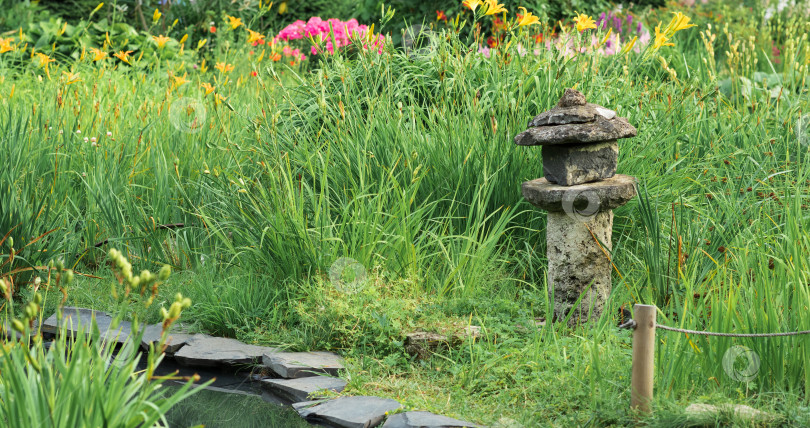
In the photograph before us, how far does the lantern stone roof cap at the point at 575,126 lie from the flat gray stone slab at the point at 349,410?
132cm

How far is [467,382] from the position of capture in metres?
3.34

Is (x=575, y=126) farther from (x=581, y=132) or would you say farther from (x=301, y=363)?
(x=301, y=363)

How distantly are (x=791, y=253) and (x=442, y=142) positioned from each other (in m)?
1.83

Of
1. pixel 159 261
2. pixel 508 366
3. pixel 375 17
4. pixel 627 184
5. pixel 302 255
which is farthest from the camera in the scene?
pixel 375 17

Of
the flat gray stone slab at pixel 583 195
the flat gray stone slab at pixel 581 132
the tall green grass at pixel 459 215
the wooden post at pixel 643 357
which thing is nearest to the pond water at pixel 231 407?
the tall green grass at pixel 459 215

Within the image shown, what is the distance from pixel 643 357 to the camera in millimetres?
2646

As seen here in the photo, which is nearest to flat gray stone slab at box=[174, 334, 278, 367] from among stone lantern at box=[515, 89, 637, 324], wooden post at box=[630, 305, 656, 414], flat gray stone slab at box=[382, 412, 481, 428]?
flat gray stone slab at box=[382, 412, 481, 428]

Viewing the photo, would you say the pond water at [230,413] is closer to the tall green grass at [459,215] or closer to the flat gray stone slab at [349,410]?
the flat gray stone slab at [349,410]

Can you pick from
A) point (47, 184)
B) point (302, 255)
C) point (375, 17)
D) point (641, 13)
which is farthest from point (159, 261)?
point (641, 13)

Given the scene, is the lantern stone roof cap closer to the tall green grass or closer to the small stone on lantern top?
the small stone on lantern top

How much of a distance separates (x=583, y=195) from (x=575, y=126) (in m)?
0.30

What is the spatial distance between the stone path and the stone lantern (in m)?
1.04

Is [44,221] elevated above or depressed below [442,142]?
below

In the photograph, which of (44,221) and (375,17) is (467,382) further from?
(375,17)
